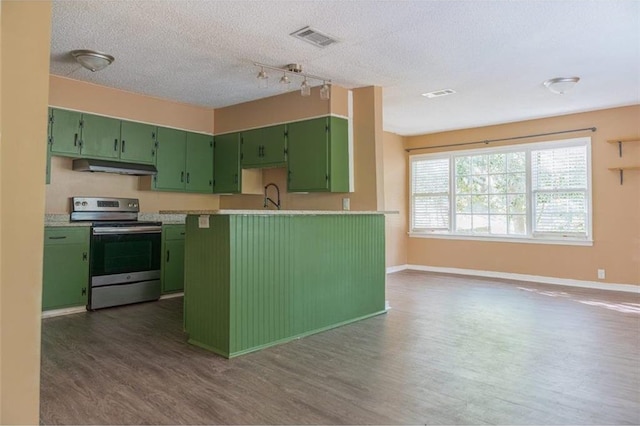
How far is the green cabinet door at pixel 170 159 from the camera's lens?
214 inches

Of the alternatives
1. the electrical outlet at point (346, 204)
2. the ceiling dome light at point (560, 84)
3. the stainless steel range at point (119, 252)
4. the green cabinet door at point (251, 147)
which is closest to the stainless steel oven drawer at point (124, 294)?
the stainless steel range at point (119, 252)

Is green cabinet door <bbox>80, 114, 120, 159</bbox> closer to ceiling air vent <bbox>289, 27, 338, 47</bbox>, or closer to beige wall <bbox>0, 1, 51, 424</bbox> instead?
ceiling air vent <bbox>289, 27, 338, 47</bbox>

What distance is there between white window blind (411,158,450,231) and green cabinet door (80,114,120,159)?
5.11 m

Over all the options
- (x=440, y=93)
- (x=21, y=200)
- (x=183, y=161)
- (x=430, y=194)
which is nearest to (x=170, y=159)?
(x=183, y=161)

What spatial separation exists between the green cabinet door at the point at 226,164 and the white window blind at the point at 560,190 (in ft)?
14.8

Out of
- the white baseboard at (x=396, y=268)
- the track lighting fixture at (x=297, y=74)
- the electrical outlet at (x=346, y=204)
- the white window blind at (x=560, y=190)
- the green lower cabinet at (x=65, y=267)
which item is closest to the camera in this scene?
the track lighting fixture at (x=297, y=74)

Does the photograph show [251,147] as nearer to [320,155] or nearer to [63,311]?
[320,155]

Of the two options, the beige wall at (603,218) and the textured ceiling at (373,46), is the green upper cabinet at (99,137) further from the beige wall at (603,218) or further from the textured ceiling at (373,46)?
the beige wall at (603,218)

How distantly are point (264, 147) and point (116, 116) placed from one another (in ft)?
5.85

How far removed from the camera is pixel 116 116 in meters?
5.02

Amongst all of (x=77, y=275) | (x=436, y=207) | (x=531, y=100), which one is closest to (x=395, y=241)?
(x=436, y=207)

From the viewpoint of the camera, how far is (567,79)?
4.53 m

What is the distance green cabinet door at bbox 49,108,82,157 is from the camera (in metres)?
4.47

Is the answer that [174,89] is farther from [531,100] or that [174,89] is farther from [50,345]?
[531,100]
